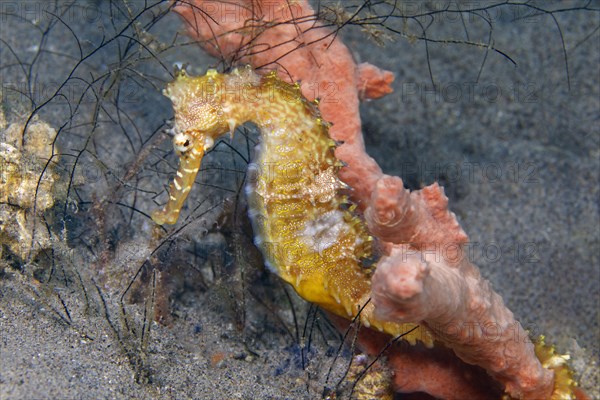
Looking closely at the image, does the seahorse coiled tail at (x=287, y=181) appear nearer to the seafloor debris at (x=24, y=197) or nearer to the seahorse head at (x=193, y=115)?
the seahorse head at (x=193, y=115)

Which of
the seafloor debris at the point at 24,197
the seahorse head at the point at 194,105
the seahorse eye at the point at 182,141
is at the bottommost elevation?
the seafloor debris at the point at 24,197

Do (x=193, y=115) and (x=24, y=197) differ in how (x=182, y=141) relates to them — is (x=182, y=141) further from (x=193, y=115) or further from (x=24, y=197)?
(x=24, y=197)

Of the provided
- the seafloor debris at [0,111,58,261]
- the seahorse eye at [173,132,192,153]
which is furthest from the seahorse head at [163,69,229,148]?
the seafloor debris at [0,111,58,261]

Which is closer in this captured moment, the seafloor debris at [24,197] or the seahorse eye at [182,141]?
the seahorse eye at [182,141]

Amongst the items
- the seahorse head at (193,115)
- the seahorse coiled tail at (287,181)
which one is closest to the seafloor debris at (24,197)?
the seahorse coiled tail at (287,181)

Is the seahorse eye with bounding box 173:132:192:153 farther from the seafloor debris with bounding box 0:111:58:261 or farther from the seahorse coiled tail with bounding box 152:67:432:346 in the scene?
the seafloor debris with bounding box 0:111:58:261

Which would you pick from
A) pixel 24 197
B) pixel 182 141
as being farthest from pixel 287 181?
pixel 24 197
